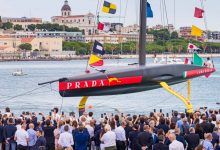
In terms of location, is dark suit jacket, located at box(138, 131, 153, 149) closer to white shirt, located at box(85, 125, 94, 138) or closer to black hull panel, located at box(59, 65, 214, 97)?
white shirt, located at box(85, 125, 94, 138)

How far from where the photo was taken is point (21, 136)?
1756 centimetres

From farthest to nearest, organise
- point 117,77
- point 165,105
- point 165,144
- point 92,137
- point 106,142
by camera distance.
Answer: point 165,105 < point 117,77 < point 92,137 < point 106,142 < point 165,144

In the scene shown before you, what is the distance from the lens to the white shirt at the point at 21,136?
57.5ft

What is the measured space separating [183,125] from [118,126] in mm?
1752

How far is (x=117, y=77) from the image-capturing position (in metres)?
21.2

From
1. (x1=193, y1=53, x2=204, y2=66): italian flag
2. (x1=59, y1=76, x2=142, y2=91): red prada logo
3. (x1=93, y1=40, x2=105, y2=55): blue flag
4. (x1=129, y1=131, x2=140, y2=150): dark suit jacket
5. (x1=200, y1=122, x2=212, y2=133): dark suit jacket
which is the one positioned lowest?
(x1=129, y1=131, x2=140, y2=150): dark suit jacket

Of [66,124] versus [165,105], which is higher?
[66,124]

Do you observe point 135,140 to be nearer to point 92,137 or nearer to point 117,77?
point 92,137

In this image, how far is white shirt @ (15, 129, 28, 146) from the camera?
1753cm

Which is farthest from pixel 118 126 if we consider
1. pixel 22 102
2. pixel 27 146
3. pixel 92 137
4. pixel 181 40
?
pixel 181 40

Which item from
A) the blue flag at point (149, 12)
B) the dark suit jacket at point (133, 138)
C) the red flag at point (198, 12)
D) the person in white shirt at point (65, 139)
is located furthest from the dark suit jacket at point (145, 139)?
the red flag at point (198, 12)

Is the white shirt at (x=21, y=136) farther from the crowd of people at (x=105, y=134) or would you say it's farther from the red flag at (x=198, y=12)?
the red flag at (x=198, y=12)

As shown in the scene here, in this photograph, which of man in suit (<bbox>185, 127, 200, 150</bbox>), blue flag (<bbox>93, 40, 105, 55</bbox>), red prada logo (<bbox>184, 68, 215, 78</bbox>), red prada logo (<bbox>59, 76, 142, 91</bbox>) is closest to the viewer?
man in suit (<bbox>185, 127, 200, 150</bbox>)

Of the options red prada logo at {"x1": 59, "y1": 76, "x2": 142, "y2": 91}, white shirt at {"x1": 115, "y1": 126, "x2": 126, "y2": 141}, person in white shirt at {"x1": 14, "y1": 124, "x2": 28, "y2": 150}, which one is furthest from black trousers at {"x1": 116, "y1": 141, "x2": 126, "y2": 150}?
red prada logo at {"x1": 59, "y1": 76, "x2": 142, "y2": 91}
